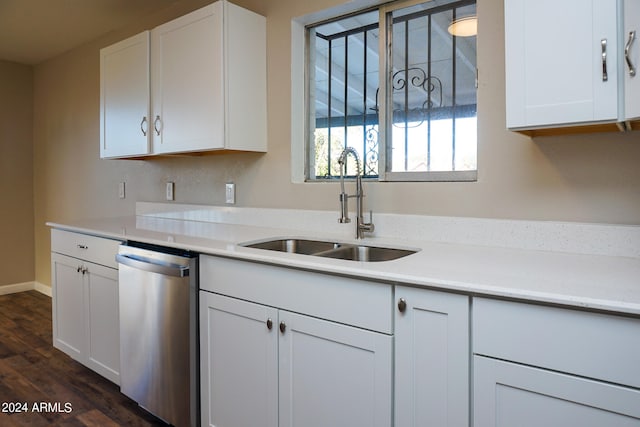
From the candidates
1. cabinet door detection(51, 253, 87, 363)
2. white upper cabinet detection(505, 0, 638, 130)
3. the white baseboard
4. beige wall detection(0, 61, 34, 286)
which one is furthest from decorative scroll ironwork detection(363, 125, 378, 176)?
beige wall detection(0, 61, 34, 286)

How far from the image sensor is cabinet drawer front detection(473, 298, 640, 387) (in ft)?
2.98

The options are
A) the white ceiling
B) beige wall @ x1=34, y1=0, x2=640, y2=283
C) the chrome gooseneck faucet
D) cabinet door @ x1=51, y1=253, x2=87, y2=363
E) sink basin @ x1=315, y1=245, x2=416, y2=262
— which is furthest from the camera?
the white ceiling

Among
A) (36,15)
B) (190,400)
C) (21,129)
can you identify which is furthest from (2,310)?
(190,400)

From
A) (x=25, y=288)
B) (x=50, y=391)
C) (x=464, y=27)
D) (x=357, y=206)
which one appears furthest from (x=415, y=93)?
(x=25, y=288)

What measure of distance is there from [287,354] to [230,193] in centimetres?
137

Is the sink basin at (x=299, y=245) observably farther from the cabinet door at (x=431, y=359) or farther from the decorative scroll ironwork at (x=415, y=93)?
the cabinet door at (x=431, y=359)

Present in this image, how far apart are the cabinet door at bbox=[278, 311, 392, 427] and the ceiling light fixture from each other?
133 cm

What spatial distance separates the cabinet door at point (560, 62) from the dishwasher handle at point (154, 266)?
4.29ft

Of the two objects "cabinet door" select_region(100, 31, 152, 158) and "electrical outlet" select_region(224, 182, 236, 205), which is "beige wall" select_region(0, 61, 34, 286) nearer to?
"cabinet door" select_region(100, 31, 152, 158)

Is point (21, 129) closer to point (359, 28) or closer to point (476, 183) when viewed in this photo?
point (359, 28)

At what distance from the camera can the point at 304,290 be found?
4.64 feet

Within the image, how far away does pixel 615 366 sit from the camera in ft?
3.01

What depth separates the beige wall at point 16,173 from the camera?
13.9 feet

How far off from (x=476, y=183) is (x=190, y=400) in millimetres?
1439
